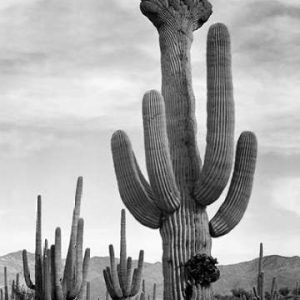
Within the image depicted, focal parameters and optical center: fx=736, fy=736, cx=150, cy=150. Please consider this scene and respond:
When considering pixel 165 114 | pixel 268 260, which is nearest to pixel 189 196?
pixel 165 114

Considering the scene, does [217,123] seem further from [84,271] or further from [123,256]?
[123,256]

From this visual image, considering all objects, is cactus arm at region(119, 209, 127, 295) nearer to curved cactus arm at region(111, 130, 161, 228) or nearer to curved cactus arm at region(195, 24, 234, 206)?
curved cactus arm at region(111, 130, 161, 228)

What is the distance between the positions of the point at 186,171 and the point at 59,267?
4055 millimetres

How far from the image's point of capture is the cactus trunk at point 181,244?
37.1 ft

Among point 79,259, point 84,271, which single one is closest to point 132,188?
point 79,259

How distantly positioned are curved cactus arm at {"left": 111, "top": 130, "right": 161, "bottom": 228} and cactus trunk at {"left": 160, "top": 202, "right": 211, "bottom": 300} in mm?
278

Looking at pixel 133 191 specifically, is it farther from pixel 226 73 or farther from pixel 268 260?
pixel 268 260

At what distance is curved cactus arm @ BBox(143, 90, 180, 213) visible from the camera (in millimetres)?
10898

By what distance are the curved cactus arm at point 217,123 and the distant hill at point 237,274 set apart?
165ft

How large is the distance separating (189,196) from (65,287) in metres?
4.77

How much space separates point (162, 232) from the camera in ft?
38.1

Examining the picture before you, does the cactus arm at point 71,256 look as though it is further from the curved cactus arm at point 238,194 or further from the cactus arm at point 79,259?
the curved cactus arm at point 238,194

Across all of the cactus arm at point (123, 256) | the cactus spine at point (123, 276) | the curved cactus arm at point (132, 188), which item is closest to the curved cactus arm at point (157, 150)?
the curved cactus arm at point (132, 188)

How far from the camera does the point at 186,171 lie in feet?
38.2
